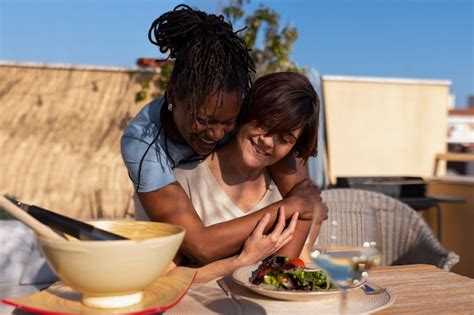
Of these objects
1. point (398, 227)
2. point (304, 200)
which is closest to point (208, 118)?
point (304, 200)

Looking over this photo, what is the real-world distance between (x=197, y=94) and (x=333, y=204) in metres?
1.30

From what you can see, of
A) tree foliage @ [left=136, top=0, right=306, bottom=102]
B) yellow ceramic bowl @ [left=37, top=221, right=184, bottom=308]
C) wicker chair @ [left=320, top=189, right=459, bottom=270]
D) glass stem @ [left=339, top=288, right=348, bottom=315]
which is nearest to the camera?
yellow ceramic bowl @ [left=37, top=221, right=184, bottom=308]

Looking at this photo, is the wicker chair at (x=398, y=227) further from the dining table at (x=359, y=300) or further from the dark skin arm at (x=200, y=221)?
the dining table at (x=359, y=300)

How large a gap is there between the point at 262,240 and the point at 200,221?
0.20 m

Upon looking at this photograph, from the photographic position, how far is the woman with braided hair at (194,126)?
1.78 metres

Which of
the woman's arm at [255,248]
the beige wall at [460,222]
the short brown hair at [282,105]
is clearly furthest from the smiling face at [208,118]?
Answer: the beige wall at [460,222]

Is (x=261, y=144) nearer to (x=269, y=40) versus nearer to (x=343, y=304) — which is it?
(x=343, y=304)

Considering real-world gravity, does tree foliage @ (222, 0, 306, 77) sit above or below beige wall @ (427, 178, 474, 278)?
above

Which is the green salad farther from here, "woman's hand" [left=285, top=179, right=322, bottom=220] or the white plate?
"woman's hand" [left=285, top=179, right=322, bottom=220]

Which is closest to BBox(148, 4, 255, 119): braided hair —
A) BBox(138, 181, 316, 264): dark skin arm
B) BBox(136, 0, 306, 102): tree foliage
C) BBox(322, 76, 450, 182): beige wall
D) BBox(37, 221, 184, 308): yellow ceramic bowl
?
BBox(138, 181, 316, 264): dark skin arm

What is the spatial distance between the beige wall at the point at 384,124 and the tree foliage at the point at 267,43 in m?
0.68

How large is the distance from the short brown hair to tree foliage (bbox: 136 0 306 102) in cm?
493

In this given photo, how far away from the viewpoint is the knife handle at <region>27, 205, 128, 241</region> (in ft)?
4.14

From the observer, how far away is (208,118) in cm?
178
